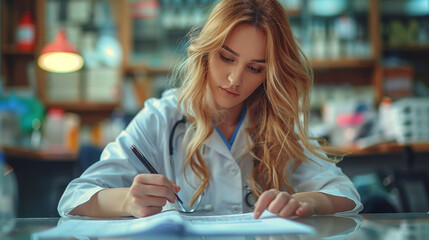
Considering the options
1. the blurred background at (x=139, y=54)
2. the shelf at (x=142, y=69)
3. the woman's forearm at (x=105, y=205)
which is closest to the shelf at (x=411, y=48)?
the blurred background at (x=139, y=54)

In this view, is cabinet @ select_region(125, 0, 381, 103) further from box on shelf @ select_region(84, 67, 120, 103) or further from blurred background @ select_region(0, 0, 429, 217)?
box on shelf @ select_region(84, 67, 120, 103)

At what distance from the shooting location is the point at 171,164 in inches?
50.4

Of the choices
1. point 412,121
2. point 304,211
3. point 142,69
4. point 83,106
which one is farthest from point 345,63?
point 304,211

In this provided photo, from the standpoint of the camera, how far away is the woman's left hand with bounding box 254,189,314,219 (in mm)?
819

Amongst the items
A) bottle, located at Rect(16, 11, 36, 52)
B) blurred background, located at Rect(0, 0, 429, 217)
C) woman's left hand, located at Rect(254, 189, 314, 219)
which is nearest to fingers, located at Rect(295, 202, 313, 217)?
woman's left hand, located at Rect(254, 189, 314, 219)

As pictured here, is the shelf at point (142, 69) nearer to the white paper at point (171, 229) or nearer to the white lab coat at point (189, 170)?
the white lab coat at point (189, 170)

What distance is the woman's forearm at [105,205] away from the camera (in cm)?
96

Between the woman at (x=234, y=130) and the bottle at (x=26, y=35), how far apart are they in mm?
3097

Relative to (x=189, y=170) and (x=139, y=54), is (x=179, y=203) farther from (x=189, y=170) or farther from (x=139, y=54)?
(x=139, y=54)

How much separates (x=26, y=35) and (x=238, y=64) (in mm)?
3397

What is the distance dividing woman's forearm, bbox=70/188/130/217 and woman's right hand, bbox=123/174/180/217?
0.24ft

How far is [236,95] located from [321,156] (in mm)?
292

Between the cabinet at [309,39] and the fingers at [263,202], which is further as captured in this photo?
the cabinet at [309,39]

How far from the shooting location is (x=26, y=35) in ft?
13.2
